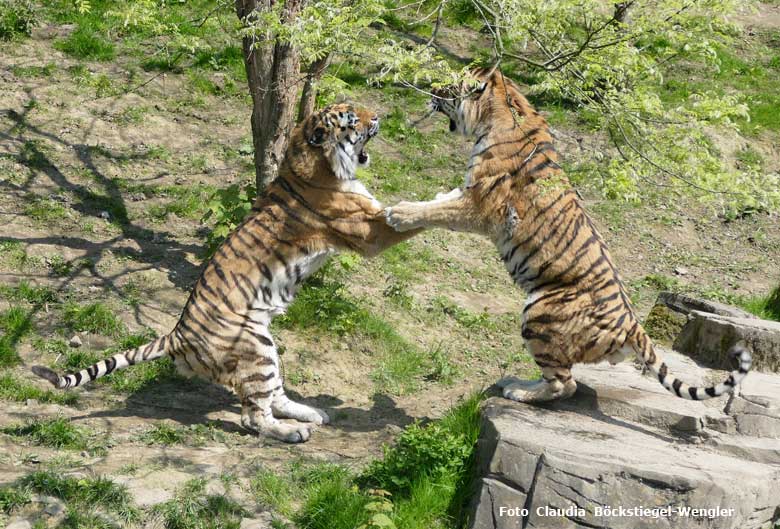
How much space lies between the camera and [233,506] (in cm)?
462

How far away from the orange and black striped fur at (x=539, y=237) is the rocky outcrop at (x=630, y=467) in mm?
348

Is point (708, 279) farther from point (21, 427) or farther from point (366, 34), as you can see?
point (21, 427)

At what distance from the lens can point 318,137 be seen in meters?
5.93

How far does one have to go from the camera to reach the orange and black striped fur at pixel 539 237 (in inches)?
206

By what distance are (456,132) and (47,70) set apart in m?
6.50

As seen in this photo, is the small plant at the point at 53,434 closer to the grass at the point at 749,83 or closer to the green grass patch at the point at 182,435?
the green grass patch at the point at 182,435

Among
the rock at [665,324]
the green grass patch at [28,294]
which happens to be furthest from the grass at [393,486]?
the rock at [665,324]

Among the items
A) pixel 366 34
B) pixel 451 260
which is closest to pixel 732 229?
pixel 451 260

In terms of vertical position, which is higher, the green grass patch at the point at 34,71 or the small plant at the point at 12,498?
the green grass patch at the point at 34,71

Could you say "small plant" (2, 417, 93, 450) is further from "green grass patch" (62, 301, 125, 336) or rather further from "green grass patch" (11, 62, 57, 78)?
"green grass patch" (11, 62, 57, 78)

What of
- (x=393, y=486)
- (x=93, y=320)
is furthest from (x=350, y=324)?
(x=393, y=486)

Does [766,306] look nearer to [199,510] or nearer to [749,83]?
[749,83]

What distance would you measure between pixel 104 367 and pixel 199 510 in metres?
1.37

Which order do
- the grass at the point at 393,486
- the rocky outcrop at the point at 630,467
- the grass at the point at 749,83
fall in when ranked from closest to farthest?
the rocky outcrop at the point at 630,467, the grass at the point at 393,486, the grass at the point at 749,83
